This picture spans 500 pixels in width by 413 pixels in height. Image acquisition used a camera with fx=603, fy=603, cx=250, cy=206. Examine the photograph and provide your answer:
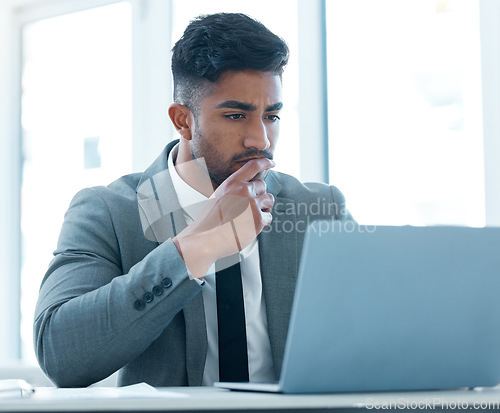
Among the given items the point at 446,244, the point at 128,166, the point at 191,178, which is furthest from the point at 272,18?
the point at 446,244

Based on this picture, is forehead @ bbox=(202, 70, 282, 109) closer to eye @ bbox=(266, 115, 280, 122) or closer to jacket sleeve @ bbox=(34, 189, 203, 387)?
eye @ bbox=(266, 115, 280, 122)

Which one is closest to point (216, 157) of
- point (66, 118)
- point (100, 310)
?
point (100, 310)

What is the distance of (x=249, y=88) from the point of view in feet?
4.89

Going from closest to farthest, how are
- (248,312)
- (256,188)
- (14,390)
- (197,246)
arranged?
(14,390), (197,246), (256,188), (248,312)

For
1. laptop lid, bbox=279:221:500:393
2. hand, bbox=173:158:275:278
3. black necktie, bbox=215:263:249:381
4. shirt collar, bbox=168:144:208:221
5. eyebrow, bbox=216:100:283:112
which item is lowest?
black necktie, bbox=215:263:249:381

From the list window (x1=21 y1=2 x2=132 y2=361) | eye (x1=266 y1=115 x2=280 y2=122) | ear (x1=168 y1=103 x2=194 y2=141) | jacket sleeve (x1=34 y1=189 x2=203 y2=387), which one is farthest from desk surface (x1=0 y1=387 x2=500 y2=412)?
window (x1=21 y1=2 x2=132 y2=361)

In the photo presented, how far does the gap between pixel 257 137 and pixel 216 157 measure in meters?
0.14

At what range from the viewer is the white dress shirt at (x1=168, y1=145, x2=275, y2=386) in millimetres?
1308

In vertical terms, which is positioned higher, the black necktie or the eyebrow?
the eyebrow

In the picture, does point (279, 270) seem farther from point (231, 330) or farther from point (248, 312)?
point (231, 330)

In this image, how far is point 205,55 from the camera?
5.06ft

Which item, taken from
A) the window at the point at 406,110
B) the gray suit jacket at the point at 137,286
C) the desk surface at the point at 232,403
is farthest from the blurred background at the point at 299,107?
the desk surface at the point at 232,403

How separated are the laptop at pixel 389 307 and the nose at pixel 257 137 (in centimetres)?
81

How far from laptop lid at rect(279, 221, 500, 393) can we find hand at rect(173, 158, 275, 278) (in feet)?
1.23
